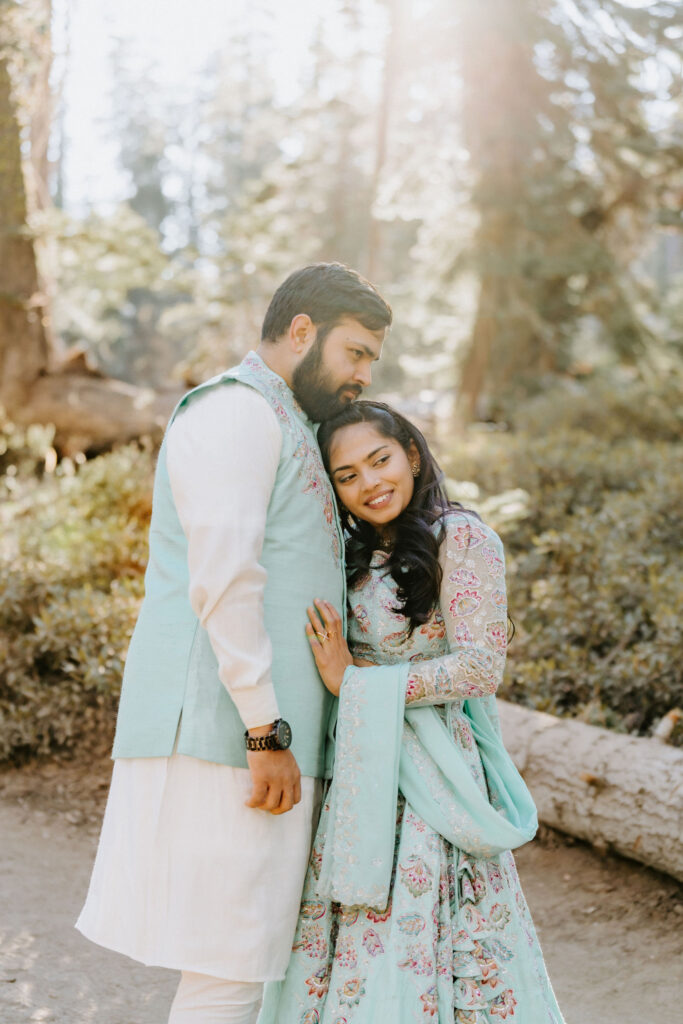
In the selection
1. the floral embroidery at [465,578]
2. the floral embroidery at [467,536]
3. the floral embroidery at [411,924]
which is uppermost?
the floral embroidery at [467,536]

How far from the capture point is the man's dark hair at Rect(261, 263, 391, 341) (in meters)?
2.44

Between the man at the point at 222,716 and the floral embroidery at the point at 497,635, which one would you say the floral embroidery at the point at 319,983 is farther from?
the floral embroidery at the point at 497,635

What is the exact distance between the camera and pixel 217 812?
2.18 meters

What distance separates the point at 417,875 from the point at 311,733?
0.41 meters

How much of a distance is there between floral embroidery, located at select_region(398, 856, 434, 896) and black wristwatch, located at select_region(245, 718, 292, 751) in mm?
448

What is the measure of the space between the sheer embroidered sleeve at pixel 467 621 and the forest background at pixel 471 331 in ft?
8.07

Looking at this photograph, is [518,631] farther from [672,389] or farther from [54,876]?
[672,389]

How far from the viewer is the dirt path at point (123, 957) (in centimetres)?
332

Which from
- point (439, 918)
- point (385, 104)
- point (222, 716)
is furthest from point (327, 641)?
point (385, 104)

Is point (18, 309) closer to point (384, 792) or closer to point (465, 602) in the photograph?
point (465, 602)

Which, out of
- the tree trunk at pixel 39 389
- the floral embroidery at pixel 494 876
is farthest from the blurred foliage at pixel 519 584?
the floral embroidery at pixel 494 876

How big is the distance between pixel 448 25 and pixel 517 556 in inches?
323

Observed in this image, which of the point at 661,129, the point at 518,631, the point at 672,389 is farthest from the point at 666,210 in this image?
the point at 518,631

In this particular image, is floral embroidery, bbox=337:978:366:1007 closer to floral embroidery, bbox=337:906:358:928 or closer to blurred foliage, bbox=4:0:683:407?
floral embroidery, bbox=337:906:358:928
